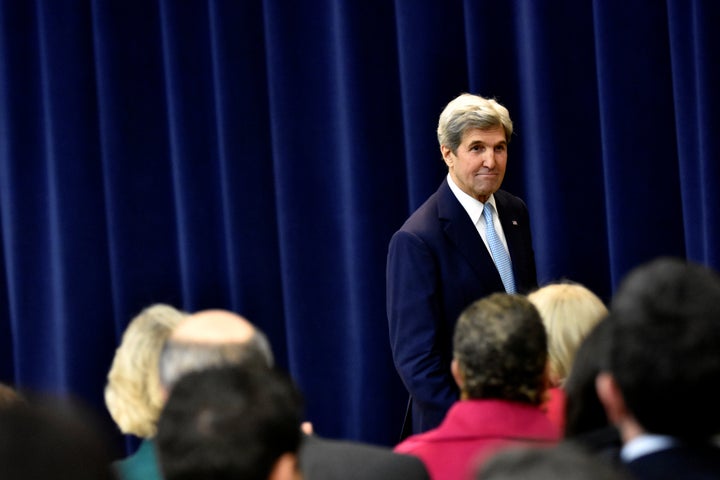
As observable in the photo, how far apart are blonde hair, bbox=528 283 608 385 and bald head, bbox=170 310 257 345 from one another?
1.99ft

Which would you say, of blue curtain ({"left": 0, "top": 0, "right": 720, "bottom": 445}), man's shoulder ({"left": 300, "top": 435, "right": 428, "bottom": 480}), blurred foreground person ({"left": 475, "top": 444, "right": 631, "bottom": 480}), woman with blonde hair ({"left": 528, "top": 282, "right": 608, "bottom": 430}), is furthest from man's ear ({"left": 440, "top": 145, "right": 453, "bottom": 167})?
blurred foreground person ({"left": 475, "top": 444, "right": 631, "bottom": 480})

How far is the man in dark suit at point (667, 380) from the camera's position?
1.28 metres

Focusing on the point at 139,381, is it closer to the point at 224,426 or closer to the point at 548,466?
the point at 224,426

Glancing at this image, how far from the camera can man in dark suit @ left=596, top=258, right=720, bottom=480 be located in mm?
1276

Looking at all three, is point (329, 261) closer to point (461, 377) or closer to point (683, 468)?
point (461, 377)

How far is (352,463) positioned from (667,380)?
669mm

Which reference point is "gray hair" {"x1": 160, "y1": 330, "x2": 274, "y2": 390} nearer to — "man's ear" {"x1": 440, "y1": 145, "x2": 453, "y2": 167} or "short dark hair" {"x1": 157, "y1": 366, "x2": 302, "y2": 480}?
"short dark hair" {"x1": 157, "y1": 366, "x2": 302, "y2": 480}

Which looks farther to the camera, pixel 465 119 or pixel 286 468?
pixel 465 119

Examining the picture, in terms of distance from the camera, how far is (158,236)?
4.04 meters

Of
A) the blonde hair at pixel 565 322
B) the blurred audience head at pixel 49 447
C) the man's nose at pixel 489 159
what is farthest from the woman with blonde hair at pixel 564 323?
the blurred audience head at pixel 49 447

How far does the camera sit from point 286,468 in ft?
4.36

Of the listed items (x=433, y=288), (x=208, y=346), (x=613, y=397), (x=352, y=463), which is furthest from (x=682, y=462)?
(x=433, y=288)

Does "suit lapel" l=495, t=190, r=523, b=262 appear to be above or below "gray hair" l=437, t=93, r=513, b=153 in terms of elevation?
below

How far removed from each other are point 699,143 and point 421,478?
1978 millimetres
